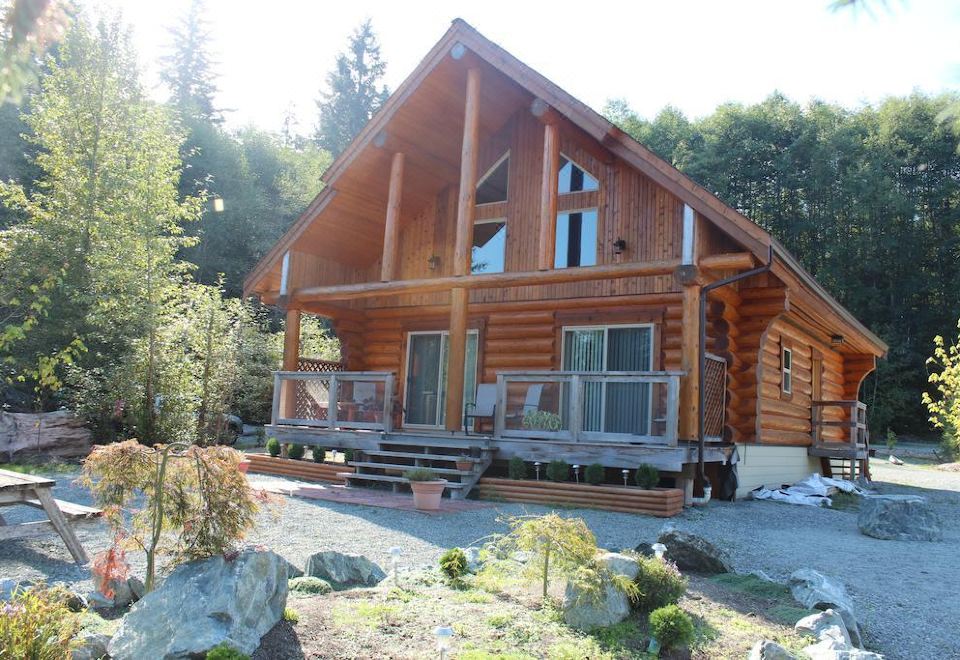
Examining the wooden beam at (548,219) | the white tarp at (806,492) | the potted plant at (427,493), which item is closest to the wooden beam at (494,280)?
the wooden beam at (548,219)

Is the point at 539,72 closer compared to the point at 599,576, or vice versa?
the point at 599,576

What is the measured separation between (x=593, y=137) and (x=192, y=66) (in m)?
46.4

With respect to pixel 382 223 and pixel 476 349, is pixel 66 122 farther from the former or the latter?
pixel 476 349

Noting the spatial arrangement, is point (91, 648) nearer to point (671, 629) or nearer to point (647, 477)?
point (671, 629)

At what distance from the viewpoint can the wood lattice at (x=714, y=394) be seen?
456 inches

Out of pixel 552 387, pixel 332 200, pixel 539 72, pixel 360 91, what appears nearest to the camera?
pixel 552 387

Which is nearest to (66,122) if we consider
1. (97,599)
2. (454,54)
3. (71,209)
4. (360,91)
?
(71,209)

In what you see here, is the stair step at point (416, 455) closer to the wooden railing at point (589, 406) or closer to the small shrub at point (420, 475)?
the wooden railing at point (589, 406)

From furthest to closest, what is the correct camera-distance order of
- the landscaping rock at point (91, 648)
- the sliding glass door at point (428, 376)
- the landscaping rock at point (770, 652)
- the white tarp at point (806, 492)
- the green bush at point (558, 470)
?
the sliding glass door at point (428, 376)
the white tarp at point (806, 492)
the green bush at point (558, 470)
the landscaping rock at point (770, 652)
the landscaping rock at point (91, 648)

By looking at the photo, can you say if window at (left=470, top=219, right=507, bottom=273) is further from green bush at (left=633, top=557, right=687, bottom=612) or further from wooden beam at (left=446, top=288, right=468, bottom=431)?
Answer: green bush at (left=633, top=557, right=687, bottom=612)

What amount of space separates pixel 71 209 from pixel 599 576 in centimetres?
1694

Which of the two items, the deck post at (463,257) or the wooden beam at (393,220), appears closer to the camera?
the deck post at (463,257)

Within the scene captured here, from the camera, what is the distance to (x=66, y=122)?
18.0 metres

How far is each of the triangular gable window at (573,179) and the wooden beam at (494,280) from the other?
7.38 feet
